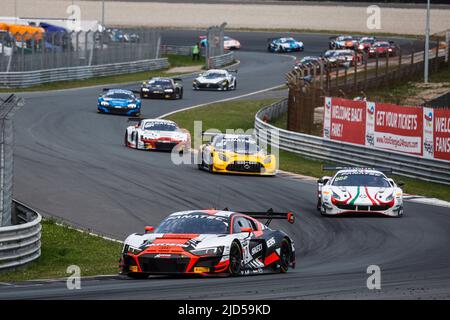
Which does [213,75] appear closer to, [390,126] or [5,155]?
[390,126]

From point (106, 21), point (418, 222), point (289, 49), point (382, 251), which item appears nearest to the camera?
point (382, 251)

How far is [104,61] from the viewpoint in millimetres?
63625

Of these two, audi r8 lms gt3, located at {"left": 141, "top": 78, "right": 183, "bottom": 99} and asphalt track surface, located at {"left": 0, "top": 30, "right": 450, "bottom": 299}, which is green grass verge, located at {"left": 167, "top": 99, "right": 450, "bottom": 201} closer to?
audi r8 lms gt3, located at {"left": 141, "top": 78, "right": 183, "bottom": 99}

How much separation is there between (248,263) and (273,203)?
10.1m

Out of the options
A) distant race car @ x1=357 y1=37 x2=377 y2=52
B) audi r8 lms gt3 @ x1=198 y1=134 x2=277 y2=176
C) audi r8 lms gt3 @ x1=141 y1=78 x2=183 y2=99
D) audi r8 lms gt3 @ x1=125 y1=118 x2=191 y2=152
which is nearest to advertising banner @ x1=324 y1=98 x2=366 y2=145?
audi r8 lms gt3 @ x1=198 y1=134 x2=277 y2=176

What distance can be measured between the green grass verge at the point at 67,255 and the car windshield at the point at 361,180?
6555mm

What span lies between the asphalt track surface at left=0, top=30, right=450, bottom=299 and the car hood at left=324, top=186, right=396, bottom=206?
0.45 m

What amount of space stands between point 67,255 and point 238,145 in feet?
42.2

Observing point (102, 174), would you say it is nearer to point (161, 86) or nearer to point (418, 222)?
point (418, 222)

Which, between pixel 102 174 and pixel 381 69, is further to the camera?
pixel 381 69

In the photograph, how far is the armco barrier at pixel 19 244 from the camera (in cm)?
1769

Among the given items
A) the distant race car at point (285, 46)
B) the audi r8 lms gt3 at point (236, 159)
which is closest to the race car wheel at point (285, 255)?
the audi r8 lms gt3 at point (236, 159)
